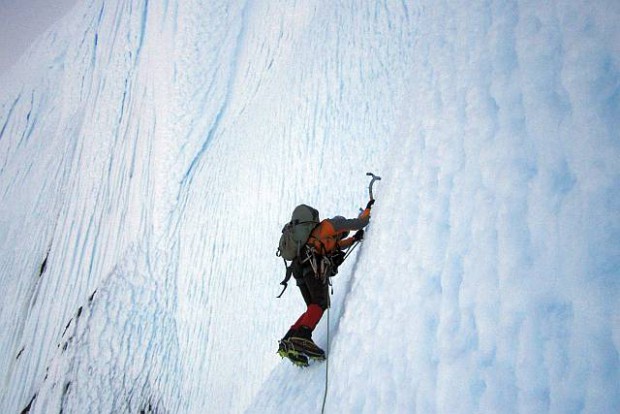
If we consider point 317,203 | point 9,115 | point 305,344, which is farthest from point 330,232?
point 9,115

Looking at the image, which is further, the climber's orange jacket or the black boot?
the climber's orange jacket

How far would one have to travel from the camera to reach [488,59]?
1.11m

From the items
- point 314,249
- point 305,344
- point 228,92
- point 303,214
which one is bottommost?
point 305,344

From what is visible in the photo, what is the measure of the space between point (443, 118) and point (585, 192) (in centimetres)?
58

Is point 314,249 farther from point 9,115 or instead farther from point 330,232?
point 9,115

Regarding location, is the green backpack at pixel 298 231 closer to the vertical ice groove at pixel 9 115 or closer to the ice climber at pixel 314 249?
the ice climber at pixel 314 249

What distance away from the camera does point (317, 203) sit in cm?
355

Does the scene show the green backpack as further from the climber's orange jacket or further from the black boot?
the black boot

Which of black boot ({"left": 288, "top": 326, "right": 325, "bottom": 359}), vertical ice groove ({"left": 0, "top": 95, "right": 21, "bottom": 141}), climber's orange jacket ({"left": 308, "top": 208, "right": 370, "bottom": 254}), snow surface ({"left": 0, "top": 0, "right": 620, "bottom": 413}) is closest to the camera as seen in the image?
snow surface ({"left": 0, "top": 0, "right": 620, "bottom": 413})

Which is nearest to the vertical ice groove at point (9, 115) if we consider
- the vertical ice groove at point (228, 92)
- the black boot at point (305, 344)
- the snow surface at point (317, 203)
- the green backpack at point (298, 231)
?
the snow surface at point (317, 203)

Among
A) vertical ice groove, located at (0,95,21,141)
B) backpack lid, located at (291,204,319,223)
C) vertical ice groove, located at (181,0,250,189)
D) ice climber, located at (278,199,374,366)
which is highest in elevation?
→ vertical ice groove, located at (0,95,21,141)

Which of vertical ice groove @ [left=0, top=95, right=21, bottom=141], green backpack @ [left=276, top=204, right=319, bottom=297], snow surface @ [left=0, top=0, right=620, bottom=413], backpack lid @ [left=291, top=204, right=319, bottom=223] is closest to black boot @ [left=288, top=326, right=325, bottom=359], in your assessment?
snow surface @ [left=0, top=0, right=620, bottom=413]

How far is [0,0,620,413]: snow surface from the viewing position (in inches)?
28.2

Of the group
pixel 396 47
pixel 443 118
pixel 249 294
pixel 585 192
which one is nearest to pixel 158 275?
pixel 249 294
